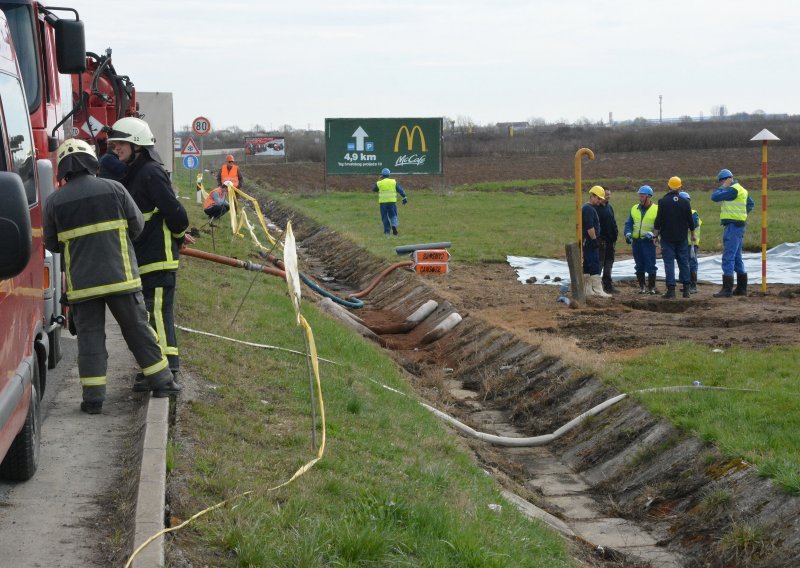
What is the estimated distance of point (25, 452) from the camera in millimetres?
6480

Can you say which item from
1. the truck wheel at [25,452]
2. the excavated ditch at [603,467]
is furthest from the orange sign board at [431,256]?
the truck wheel at [25,452]

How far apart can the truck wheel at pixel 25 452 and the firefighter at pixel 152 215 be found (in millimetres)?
2006

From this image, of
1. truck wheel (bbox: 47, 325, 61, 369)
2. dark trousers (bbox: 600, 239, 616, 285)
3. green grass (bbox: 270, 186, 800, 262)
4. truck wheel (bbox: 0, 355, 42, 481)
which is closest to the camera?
truck wheel (bbox: 0, 355, 42, 481)

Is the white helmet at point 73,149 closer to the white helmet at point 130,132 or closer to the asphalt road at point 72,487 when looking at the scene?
the white helmet at point 130,132

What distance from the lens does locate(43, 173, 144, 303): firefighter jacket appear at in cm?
782

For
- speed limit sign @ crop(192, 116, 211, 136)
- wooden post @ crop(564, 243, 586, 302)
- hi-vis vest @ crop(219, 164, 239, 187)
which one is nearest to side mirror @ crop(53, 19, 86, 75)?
wooden post @ crop(564, 243, 586, 302)

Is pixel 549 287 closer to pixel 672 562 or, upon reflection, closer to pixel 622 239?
pixel 622 239

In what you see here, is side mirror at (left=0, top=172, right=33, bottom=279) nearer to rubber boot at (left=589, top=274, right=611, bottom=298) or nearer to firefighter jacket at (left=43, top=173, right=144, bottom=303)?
firefighter jacket at (left=43, top=173, right=144, bottom=303)

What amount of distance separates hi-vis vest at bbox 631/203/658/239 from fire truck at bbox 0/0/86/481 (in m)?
10.4

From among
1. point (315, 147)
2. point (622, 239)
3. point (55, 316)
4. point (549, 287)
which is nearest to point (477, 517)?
point (55, 316)

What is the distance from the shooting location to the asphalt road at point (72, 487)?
558 centimetres

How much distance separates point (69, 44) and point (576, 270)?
28.5 feet

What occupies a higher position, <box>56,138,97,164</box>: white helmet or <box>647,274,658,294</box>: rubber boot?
<box>56,138,97,164</box>: white helmet

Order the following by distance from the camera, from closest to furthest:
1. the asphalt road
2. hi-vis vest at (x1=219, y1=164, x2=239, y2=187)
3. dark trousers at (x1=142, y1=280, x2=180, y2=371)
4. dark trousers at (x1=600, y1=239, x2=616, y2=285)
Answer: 1. the asphalt road
2. dark trousers at (x1=142, y1=280, x2=180, y2=371)
3. dark trousers at (x1=600, y1=239, x2=616, y2=285)
4. hi-vis vest at (x1=219, y1=164, x2=239, y2=187)
